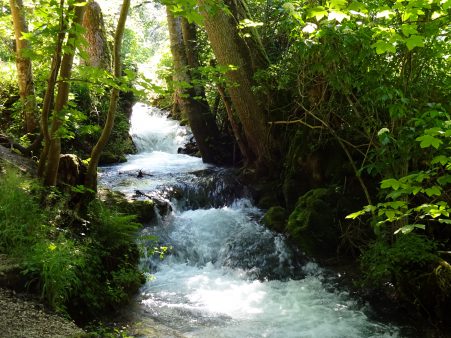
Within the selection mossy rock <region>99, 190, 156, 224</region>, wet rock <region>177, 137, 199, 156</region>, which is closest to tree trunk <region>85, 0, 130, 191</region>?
mossy rock <region>99, 190, 156, 224</region>

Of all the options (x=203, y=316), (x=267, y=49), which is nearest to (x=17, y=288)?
(x=203, y=316)

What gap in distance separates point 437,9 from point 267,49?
5.47m

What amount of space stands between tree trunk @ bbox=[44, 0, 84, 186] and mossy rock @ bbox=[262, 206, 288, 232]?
3.93m

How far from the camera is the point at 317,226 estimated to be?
23.0ft

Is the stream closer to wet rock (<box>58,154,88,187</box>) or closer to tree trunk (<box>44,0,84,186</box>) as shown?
wet rock (<box>58,154,88,187</box>)

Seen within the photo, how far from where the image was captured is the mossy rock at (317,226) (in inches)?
271

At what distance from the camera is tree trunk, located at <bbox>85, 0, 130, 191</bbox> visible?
5.21 metres

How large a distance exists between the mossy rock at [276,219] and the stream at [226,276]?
18cm

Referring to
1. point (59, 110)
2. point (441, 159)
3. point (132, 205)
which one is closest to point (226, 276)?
point (132, 205)

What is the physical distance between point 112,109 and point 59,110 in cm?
79

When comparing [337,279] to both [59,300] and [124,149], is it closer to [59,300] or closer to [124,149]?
[59,300]

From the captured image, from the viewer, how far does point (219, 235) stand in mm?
7688

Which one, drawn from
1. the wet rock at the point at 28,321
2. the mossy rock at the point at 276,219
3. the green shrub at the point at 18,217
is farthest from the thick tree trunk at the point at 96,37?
the wet rock at the point at 28,321

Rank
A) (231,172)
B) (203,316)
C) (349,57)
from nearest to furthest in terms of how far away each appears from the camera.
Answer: (349,57), (203,316), (231,172)
